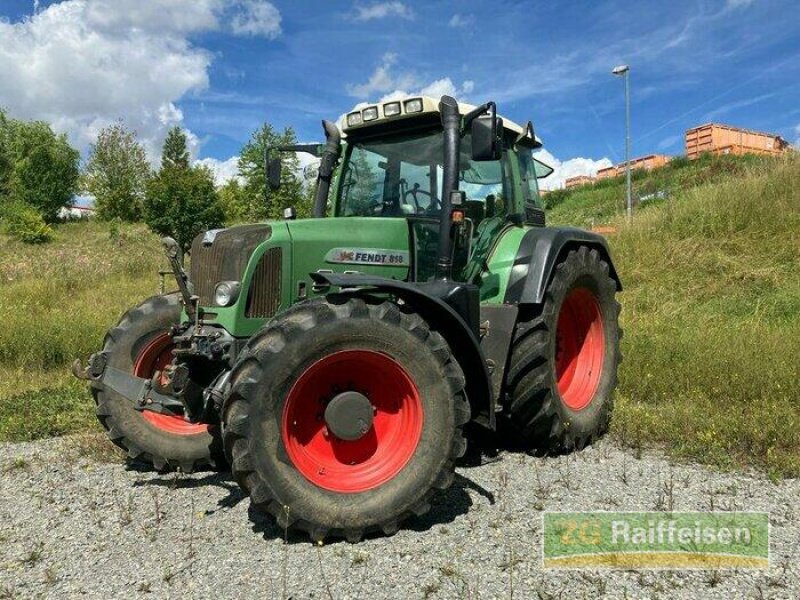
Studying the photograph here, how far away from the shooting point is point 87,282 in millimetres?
16484

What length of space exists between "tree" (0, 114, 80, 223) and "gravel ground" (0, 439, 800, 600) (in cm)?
6013

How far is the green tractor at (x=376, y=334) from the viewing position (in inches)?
132

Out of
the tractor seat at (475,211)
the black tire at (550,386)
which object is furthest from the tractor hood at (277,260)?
the black tire at (550,386)

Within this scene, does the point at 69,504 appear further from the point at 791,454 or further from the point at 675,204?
the point at 675,204

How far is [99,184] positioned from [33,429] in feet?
181

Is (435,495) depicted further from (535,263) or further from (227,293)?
(535,263)

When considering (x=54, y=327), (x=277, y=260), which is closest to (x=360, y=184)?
(x=277, y=260)

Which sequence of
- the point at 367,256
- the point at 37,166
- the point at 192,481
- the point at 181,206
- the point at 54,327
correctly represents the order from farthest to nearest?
the point at 37,166, the point at 181,206, the point at 54,327, the point at 192,481, the point at 367,256

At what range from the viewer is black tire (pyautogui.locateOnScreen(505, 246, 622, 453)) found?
15.1 feet

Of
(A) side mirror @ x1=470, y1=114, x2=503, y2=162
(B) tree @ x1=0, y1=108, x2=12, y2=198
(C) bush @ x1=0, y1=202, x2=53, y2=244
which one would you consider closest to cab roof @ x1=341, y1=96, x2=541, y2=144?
(A) side mirror @ x1=470, y1=114, x2=503, y2=162

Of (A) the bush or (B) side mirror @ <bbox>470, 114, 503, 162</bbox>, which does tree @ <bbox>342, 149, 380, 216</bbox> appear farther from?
(A) the bush

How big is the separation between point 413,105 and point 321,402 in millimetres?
2193

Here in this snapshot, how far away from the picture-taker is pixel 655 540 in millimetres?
3357

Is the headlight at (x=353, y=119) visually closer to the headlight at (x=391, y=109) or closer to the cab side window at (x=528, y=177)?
the headlight at (x=391, y=109)
